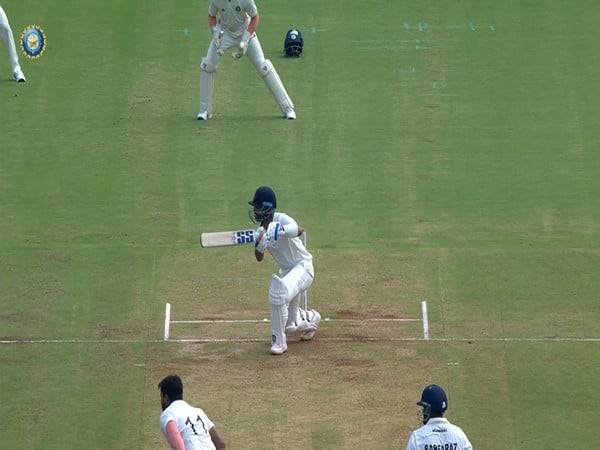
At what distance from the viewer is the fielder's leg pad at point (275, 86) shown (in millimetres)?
31609

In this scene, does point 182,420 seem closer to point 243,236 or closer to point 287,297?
point 243,236

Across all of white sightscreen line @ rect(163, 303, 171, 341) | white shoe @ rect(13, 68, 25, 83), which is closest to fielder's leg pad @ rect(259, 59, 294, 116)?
white shoe @ rect(13, 68, 25, 83)

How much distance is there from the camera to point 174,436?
59.6 feet

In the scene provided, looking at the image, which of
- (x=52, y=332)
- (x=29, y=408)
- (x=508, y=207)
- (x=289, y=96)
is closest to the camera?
(x=29, y=408)

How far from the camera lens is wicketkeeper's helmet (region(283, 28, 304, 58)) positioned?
34500 mm

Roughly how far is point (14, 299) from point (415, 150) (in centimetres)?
867

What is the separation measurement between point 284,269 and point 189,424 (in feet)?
20.8

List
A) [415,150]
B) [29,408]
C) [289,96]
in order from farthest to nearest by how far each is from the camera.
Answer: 1. [289,96]
2. [415,150]
3. [29,408]

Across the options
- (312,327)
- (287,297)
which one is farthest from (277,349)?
(287,297)

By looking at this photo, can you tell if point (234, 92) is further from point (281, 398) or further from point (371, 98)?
point (281, 398)

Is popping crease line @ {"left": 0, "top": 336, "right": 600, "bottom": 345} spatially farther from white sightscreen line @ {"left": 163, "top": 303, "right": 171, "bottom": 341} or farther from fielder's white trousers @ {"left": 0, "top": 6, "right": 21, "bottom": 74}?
fielder's white trousers @ {"left": 0, "top": 6, "right": 21, "bottom": 74}

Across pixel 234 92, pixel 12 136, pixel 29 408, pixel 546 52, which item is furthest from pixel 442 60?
pixel 29 408

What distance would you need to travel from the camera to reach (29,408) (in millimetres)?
23109

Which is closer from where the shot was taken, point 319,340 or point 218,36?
point 319,340
